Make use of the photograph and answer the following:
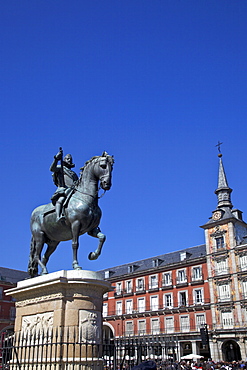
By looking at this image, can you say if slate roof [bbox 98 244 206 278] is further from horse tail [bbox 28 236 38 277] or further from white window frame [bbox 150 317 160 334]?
horse tail [bbox 28 236 38 277]

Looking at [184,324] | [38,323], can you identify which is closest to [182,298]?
[184,324]

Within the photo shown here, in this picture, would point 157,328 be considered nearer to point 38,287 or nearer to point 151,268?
point 151,268

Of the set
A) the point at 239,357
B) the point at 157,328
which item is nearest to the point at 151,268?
the point at 157,328

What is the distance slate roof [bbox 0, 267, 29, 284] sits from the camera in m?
51.7

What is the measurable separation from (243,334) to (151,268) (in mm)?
14797

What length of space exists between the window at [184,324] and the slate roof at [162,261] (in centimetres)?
644

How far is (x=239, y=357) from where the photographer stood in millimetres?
38938

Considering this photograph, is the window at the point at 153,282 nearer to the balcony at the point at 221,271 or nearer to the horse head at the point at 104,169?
the balcony at the point at 221,271

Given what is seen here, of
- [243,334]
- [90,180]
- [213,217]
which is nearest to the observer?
[90,180]

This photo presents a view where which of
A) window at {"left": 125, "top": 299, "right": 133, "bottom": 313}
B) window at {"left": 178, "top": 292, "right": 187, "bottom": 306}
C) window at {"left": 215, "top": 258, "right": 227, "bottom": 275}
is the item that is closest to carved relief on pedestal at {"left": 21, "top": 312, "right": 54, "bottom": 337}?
window at {"left": 215, "top": 258, "right": 227, "bottom": 275}

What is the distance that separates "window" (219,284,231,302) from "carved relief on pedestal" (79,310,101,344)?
1369 inches

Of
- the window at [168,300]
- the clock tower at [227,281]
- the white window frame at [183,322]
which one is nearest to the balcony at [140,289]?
the window at [168,300]

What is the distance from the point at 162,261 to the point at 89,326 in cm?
4385

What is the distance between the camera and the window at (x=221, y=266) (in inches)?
1635
